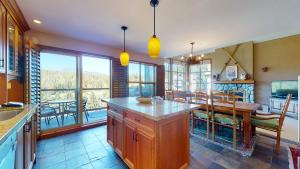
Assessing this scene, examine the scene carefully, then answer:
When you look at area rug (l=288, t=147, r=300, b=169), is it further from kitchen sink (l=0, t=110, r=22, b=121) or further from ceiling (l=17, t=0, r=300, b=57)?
kitchen sink (l=0, t=110, r=22, b=121)

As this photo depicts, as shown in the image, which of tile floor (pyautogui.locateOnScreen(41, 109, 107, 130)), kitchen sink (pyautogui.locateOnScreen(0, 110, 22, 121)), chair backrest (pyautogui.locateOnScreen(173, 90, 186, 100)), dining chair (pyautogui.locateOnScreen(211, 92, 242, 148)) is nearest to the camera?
kitchen sink (pyautogui.locateOnScreen(0, 110, 22, 121))

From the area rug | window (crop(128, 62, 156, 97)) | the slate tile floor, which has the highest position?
window (crop(128, 62, 156, 97))

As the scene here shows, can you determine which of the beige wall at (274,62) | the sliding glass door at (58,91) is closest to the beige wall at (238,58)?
the beige wall at (274,62)

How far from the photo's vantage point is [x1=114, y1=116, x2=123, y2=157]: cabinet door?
2107mm

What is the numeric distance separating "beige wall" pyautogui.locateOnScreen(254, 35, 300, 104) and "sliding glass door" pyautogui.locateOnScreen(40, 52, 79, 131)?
23.1 feet

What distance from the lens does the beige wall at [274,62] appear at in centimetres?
486

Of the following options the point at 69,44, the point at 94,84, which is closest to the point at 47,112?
the point at 94,84

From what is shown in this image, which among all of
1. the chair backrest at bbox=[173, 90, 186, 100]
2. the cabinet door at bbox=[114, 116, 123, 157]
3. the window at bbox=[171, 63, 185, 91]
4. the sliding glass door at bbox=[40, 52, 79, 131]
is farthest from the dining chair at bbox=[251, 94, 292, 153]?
the window at bbox=[171, 63, 185, 91]

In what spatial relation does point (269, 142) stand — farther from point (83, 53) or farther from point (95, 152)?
point (83, 53)

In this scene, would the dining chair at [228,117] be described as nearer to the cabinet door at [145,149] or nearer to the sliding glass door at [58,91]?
the cabinet door at [145,149]

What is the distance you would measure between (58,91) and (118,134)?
248cm

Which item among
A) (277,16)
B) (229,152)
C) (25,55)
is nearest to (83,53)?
(25,55)

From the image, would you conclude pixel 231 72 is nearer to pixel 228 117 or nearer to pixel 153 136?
pixel 228 117

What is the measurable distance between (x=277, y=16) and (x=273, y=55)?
11.4ft
